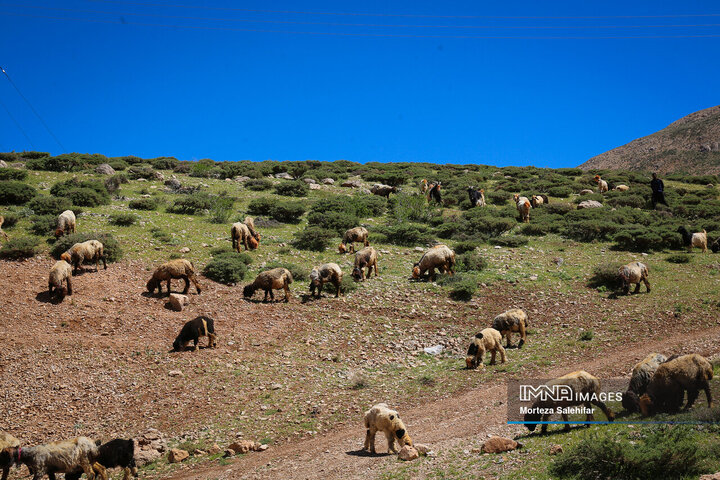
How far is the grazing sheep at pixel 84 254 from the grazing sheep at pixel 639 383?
15356mm

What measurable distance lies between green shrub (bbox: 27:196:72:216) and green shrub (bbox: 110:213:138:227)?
225 centimetres

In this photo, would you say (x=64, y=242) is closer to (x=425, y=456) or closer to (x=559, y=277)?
(x=425, y=456)

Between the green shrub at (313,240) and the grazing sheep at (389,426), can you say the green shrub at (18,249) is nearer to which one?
the green shrub at (313,240)

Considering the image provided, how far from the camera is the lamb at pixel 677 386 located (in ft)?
26.0

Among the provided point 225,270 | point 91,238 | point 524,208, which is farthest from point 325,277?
point 524,208

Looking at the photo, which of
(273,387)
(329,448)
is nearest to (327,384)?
(273,387)

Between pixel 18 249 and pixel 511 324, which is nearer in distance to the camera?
pixel 511 324

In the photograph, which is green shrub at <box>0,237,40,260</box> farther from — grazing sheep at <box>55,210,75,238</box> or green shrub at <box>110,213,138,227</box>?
green shrub at <box>110,213,138,227</box>

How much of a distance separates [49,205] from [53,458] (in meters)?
17.3

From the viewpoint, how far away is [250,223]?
23.0m

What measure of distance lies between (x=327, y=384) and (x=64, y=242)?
11.3 metres

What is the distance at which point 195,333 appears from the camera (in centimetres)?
1279

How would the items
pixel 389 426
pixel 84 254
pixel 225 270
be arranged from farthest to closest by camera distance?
1. pixel 225 270
2. pixel 84 254
3. pixel 389 426

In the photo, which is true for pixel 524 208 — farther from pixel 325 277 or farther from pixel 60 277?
pixel 60 277
